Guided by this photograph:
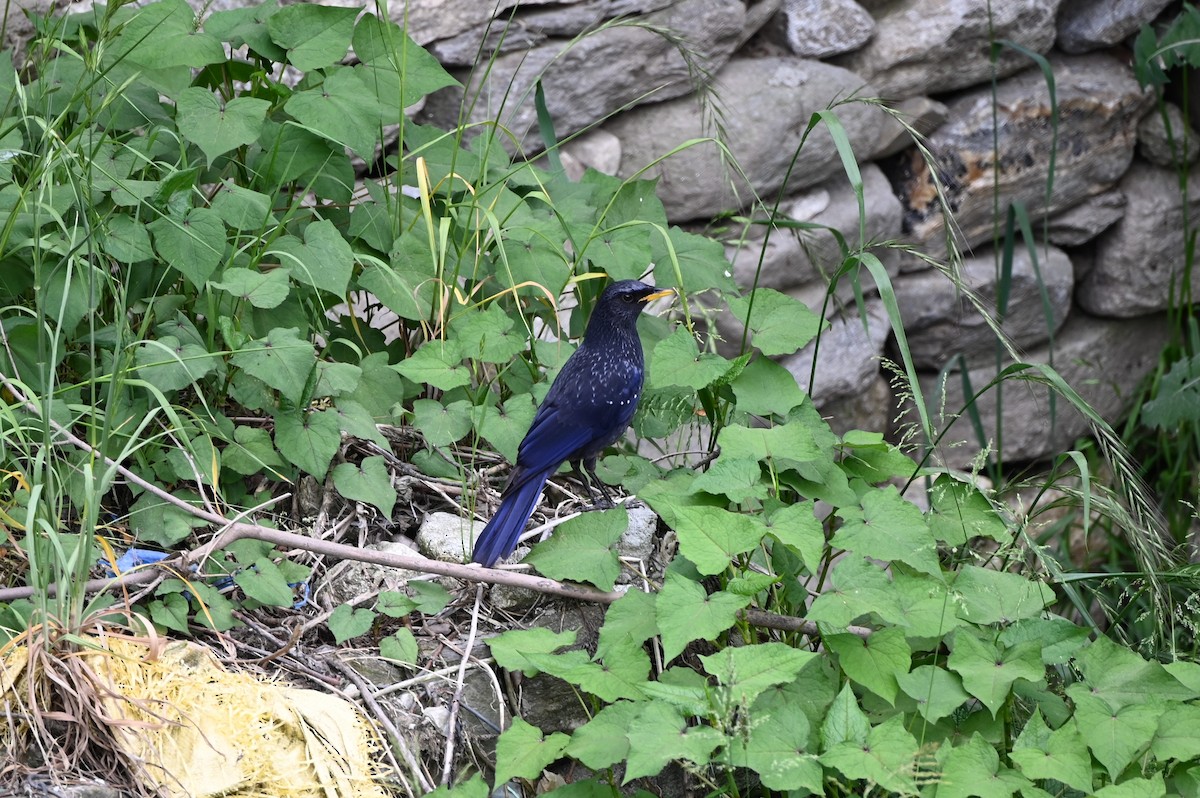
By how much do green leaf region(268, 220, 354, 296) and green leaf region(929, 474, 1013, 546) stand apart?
122cm

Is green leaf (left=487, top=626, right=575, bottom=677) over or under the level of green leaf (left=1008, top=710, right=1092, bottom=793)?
over

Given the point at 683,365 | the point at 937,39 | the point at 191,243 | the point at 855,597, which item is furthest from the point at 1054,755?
the point at 937,39

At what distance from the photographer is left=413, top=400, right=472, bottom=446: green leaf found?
2.22 metres

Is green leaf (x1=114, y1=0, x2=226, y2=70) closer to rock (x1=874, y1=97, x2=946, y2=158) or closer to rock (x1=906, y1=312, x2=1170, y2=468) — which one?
rock (x1=874, y1=97, x2=946, y2=158)

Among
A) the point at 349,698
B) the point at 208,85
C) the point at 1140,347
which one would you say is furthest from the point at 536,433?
the point at 1140,347

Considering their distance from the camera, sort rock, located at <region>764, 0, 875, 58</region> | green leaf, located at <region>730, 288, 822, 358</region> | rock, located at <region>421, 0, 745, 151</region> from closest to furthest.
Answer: green leaf, located at <region>730, 288, 822, 358</region>
rock, located at <region>421, 0, 745, 151</region>
rock, located at <region>764, 0, 875, 58</region>

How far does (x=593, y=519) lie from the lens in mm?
2021

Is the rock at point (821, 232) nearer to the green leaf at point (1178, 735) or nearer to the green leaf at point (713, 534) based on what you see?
the green leaf at point (713, 534)

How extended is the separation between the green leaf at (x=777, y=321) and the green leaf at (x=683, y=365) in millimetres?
105

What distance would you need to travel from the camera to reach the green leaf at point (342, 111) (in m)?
2.33

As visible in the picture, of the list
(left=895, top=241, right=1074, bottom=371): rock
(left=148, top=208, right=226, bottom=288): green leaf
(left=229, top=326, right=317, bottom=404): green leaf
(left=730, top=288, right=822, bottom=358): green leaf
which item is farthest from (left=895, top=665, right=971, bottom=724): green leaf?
(left=895, top=241, right=1074, bottom=371): rock

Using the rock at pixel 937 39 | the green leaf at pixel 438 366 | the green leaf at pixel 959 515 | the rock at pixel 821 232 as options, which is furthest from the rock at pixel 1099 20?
the green leaf at pixel 438 366

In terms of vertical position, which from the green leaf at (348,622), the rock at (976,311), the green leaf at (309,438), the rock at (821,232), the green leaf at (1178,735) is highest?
the green leaf at (309,438)

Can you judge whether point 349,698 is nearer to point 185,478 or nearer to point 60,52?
point 185,478
